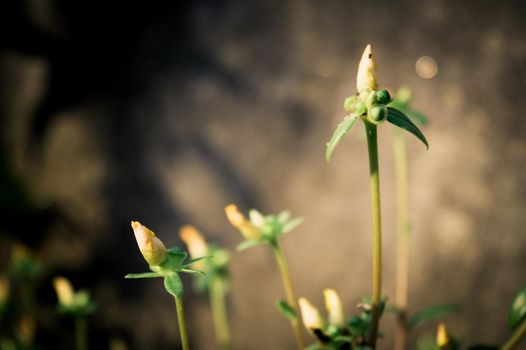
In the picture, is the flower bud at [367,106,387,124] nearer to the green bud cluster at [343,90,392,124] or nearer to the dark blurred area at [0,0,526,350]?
the green bud cluster at [343,90,392,124]

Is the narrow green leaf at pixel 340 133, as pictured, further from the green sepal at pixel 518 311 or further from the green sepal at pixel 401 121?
the green sepal at pixel 518 311

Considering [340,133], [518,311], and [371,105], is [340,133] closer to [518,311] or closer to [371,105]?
[371,105]

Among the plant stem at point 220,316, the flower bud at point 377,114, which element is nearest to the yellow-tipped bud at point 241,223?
the flower bud at point 377,114

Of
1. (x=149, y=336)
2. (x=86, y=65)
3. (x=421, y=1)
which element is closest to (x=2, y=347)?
(x=149, y=336)

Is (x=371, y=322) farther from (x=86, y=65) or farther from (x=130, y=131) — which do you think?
(x=86, y=65)

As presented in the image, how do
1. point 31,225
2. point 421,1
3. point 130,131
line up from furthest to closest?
1. point 31,225
2. point 130,131
3. point 421,1

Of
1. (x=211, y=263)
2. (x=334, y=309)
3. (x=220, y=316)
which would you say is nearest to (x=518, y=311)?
(x=334, y=309)

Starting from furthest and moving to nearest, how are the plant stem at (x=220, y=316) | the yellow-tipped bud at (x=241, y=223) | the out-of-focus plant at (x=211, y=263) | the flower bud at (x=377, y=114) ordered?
the plant stem at (x=220, y=316)
the out-of-focus plant at (x=211, y=263)
the yellow-tipped bud at (x=241, y=223)
the flower bud at (x=377, y=114)

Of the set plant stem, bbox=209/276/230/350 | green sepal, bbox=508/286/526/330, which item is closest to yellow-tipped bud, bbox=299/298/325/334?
green sepal, bbox=508/286/526/330
